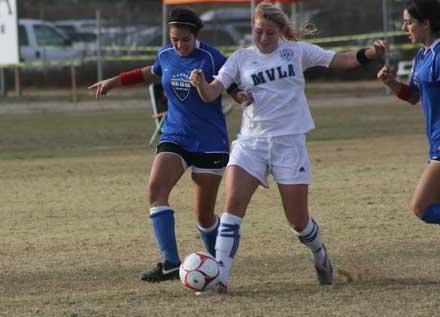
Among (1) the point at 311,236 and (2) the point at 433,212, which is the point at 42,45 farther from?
(2) the point at 433,212

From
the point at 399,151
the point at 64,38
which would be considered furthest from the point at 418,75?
the point at 64,38

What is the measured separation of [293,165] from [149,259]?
1.89m

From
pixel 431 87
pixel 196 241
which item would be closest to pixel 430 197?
pixel 431 87

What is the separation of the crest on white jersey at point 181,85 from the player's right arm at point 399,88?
4.30 ft

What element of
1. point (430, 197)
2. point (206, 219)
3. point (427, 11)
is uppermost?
point (427, 11)

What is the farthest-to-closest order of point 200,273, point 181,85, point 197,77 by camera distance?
point 181,85 → point 197,77 → point 200,273

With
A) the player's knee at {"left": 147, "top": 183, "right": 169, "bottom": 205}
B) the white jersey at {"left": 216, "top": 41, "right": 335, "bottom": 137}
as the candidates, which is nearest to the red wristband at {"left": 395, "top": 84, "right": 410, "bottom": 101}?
the white jersey at {"left": 216, "top": 41, "right": 335, "bottom": 137}

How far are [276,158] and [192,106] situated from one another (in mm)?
863

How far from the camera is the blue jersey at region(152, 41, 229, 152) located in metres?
7.93

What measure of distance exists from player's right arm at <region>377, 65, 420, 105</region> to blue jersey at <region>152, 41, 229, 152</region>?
1137 millimetres

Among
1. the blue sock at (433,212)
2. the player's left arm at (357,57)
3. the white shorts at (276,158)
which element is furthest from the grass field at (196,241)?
the player's left arm at (357,57)

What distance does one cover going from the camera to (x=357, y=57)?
749 cm

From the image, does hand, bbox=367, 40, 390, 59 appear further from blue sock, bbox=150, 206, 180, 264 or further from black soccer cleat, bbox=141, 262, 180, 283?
black soccer cleat, bbox=141, 262, 180, 283

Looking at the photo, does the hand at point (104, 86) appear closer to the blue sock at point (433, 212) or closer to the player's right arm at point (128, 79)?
the player's right arm at point (128, 79)
